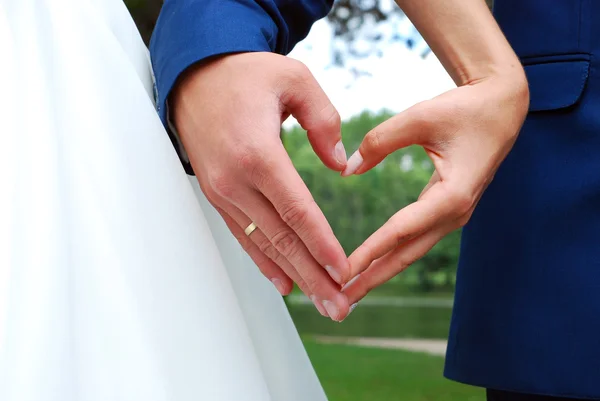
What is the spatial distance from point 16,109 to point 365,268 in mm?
493

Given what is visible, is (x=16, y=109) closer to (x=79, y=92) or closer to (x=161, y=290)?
(x=79, y=92)

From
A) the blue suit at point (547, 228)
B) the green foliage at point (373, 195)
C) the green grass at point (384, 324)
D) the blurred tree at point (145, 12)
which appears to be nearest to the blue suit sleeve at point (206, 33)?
the blue suit at point (547, 228)

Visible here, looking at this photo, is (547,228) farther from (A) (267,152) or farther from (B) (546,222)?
(A) (267,152)

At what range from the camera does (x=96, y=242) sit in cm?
90

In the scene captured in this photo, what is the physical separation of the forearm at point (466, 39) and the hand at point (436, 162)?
5 cm

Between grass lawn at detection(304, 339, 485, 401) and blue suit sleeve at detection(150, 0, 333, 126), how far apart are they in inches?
218

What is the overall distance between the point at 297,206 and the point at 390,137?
6.9 inches

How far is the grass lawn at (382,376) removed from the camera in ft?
21.6

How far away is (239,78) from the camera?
0.87 metres

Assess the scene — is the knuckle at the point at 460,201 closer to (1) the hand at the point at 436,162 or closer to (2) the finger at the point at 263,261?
(1) the hand at the point at 436,162

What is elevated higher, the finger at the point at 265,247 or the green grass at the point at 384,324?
the finger at the point at 265,247

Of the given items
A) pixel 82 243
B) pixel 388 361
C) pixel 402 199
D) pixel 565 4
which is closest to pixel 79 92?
pixel 82 243

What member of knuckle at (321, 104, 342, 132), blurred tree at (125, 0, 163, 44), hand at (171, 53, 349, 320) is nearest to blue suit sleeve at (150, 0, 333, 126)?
hand at (171, 53, 349, 320)

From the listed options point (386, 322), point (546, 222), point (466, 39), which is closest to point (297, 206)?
point (466, 39)
